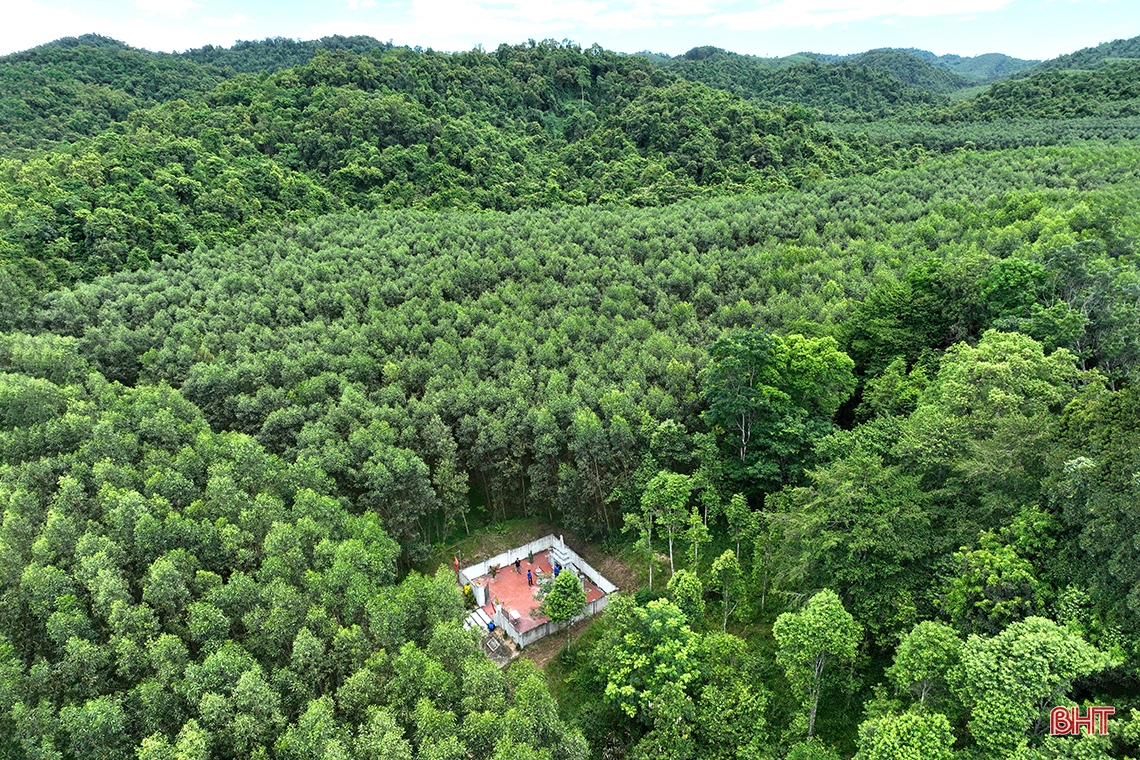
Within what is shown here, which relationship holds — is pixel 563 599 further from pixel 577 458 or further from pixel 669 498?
pixel 577 458

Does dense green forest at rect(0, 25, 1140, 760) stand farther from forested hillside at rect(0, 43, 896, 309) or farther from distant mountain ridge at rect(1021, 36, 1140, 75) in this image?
distant mountain ridge at rect(1021, 36, 1140, 75)


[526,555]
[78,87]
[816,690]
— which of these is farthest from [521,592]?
[78,87]

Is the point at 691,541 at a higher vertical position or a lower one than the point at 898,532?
lower

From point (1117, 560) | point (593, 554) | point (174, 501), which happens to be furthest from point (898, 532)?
point (174, 501)

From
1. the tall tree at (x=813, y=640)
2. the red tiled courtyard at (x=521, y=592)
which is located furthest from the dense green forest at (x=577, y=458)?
the red tiled courtyard at (x=521, y=592)

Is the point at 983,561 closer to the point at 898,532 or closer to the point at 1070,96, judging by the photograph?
the point at 898,532

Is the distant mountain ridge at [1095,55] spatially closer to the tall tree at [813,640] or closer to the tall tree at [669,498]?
the tall tree at [669,498]

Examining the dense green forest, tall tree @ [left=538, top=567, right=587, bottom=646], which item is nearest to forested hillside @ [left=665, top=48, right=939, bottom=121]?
the dense green forest
